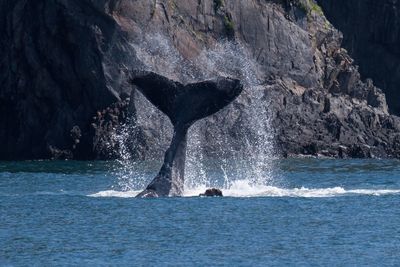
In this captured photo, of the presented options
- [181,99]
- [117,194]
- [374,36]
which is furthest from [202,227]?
[374,36]

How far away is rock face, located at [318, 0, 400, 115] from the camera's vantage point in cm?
12006

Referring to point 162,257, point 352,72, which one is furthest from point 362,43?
point 162,257

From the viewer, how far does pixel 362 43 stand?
12131cm

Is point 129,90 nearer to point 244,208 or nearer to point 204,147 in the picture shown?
point 204,147

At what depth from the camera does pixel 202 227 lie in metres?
42.0

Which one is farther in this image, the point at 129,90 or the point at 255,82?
the point at 255,82

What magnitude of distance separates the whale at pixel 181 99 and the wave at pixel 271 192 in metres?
2.38

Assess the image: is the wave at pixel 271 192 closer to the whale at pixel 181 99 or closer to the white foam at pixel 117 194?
the white foam at pixel 117 194

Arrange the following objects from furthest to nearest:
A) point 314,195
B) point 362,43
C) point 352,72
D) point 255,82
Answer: point 362,43, point 352,72, point 255,82, point 314,195

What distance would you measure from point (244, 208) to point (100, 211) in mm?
4671

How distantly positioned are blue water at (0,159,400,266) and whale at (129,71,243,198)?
1.50 m

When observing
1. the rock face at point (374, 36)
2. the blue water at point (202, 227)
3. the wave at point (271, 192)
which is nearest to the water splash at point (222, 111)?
the rock face at point (374, 36)

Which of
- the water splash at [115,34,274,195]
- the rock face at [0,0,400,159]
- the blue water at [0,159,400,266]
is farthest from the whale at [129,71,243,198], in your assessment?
the rock face at [0,0,400,159]

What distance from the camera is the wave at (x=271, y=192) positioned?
51438 millimetres
